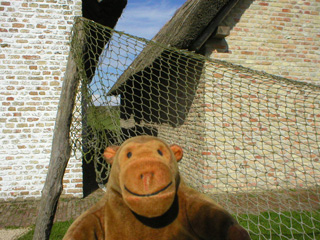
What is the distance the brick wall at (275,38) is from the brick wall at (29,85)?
2.55m

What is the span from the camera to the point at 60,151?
2129 mm

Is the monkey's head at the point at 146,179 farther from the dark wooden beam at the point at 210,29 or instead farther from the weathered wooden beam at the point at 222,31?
the weathered wooden beam at the point at 222,31

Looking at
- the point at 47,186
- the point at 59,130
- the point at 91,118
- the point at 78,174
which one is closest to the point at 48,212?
the point at 47,186

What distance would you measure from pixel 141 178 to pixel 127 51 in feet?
5.28

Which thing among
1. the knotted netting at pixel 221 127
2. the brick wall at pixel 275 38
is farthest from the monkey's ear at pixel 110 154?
the brick wall at pixel 275 38

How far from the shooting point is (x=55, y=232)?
306 cm

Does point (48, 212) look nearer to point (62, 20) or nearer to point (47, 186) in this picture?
point (47, 186)

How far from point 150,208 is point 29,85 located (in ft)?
12.8

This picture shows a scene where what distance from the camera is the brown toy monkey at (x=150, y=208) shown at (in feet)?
3.49

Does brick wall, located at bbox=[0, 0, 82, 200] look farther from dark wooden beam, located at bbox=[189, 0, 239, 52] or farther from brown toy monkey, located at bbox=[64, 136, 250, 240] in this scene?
brown toy monkey, located at bbox=[64, 136, 250, 240]

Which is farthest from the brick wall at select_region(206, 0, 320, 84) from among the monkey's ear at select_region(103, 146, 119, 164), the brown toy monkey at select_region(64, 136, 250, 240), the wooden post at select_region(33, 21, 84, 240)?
the brown toy monkey at select_region(64, 136, 250, 240)

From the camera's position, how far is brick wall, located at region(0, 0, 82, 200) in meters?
4.21

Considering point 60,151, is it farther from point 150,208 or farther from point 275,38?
point 275,38

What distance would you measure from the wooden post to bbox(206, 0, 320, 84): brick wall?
9.04 ft
